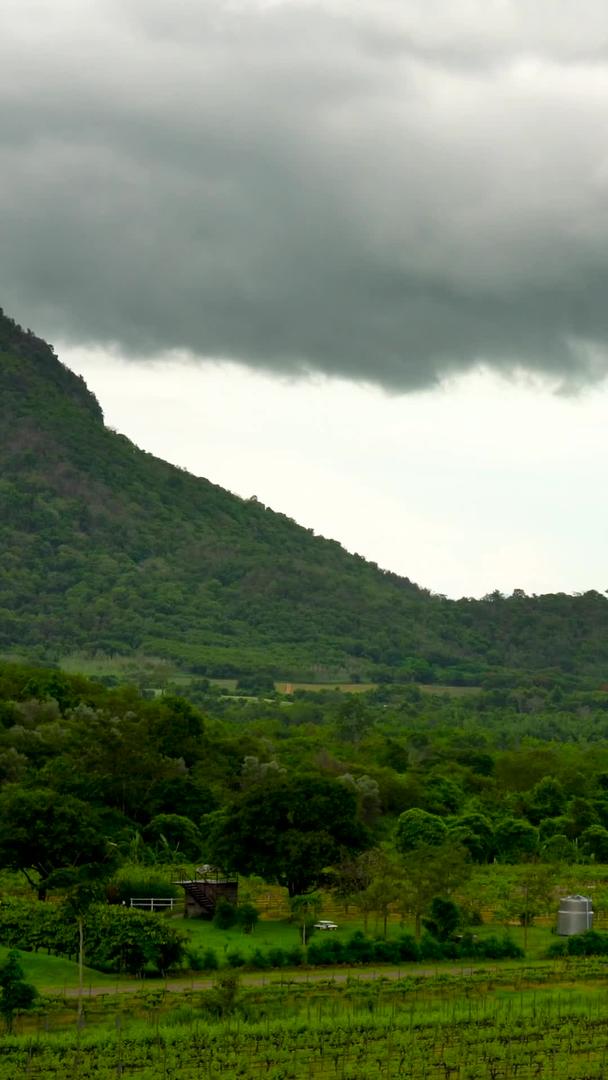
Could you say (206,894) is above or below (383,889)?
below

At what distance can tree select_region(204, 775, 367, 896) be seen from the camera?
73.3 meters

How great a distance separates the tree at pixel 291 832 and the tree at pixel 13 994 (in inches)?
833

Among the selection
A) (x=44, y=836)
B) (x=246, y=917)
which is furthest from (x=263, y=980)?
(x=44, y=836)

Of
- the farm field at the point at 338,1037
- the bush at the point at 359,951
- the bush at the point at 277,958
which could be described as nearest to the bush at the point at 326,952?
the bush at the point at 359,951

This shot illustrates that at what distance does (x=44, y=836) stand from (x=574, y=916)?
21.2m

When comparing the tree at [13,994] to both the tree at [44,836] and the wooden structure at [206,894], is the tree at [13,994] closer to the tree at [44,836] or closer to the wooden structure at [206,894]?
the tree at [44,836]

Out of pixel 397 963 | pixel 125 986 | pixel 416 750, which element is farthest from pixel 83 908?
pixel 416 750

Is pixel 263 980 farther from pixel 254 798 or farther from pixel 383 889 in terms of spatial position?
pixel 254 798

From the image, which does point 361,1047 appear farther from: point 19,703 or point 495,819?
point 19,703

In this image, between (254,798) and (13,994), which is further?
(254,798)

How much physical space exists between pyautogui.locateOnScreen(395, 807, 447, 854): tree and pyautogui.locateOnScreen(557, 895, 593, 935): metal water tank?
17107 millimetres

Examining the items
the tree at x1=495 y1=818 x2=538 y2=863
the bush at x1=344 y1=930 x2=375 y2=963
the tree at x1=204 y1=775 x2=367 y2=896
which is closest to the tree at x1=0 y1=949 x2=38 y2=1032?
the bush at x1=344 y1=930 x2=375 y2=963

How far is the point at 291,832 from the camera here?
243 ft

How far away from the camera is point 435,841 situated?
295 feet
